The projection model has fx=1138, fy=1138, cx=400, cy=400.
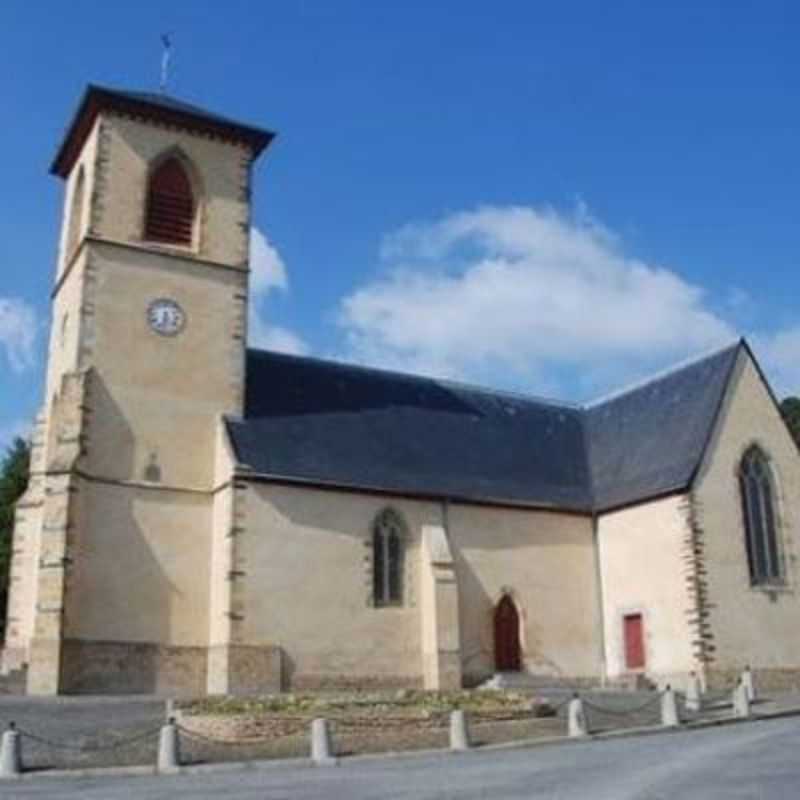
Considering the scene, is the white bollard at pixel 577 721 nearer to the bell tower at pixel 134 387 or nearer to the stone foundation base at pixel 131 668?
the stone foundation base at pixel 131 668

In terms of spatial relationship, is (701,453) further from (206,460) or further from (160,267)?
(160,267)

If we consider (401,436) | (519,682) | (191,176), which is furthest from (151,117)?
(519,682)

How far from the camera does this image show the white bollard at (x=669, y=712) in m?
20.4

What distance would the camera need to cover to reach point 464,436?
31406 millimetres

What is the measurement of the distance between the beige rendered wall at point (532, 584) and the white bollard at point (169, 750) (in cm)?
1267

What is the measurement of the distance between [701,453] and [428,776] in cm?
1647

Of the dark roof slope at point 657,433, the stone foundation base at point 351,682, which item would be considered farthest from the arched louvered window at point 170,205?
the dark roof slope at point 657,433

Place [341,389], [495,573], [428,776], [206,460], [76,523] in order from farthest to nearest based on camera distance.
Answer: [341,389] < [495,573] < [206,460] < [76,523] < [428,776]

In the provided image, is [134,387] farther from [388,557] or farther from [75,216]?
[388,557]

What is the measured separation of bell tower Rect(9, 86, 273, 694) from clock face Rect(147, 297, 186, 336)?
3 cm

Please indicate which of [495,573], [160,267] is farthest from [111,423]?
[495,573]

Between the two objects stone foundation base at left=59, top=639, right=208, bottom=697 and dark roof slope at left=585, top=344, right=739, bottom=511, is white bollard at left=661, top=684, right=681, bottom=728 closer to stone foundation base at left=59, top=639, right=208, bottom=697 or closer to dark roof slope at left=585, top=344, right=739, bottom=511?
dark roof slope at left=585, top=344, right=739, bottom=511

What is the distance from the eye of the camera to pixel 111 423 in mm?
26250

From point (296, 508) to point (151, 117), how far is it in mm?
10666
